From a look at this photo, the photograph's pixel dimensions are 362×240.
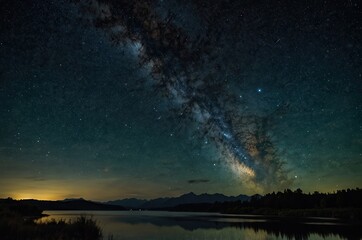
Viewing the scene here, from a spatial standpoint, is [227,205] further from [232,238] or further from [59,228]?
[59,228]

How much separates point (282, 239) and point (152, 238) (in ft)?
46.5

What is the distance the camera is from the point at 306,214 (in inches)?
3642

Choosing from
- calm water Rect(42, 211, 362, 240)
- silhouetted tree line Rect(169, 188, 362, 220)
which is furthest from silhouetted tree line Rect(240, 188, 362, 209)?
calm water Rect(42, 211, 362, 240)

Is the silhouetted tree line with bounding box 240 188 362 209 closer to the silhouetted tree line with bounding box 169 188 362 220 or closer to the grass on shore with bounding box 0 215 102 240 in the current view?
the silhouetted tree line with bounding box 169 188 362 220

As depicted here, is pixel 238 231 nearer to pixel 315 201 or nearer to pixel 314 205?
pixel 314 205

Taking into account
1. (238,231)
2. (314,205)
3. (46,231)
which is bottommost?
(238,231)

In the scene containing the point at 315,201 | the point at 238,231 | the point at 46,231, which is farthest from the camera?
the point at 315,201

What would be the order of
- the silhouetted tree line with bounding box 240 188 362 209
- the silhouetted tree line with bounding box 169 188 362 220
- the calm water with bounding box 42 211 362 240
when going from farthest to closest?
the silhouetted tree line with bounding box 240 188 362 209 < the silhouetted tree line with bounding box 169 188 362 220 < the calm water with bounding box 42 211 362 240

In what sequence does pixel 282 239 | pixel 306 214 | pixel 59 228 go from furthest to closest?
pixel 306 214 < pixel 282 239 < pixel 59 228

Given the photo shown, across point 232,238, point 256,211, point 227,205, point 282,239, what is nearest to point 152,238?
point 232,238

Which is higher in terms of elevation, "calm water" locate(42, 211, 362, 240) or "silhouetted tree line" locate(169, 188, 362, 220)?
"silhouetted tree line" locate(169, 188, 362, 220)

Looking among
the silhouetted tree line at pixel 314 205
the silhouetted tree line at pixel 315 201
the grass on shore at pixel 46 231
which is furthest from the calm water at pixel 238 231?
the silhouetted tree line at pixel 315 201

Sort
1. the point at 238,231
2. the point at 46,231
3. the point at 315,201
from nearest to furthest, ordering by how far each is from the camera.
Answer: the point at 46,231, the point at 238,231, the point at 315,201

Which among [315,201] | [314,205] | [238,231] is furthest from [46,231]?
[315,201]
